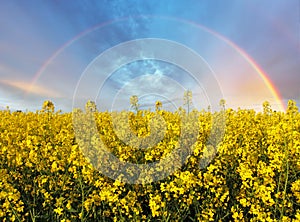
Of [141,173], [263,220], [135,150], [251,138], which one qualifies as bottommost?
[263,220]

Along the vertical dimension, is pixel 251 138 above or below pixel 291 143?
above

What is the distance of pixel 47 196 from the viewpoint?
3777 mm

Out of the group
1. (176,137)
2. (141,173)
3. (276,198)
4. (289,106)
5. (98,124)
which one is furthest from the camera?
(98,124)

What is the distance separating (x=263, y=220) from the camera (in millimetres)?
3215

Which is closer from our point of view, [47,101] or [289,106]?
[289,106]

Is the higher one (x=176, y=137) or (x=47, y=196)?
(x=176, y=137)

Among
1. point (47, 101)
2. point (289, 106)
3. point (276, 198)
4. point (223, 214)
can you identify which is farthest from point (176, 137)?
point (47, 101)

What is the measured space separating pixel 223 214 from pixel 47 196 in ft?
7.72

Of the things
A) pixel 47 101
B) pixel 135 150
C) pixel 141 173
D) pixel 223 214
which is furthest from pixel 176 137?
pixel 47 101

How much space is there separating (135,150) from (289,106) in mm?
3312

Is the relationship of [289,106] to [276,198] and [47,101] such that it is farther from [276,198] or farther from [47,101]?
[47,101]

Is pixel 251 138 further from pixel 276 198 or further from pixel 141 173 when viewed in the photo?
pixel 141 173

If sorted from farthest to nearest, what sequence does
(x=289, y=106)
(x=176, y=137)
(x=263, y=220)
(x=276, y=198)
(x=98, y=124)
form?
(x=98, y=124) < (x=289, y=106) < (x=176, y=137) < (x=276, y=198) < (x=263, y=220)

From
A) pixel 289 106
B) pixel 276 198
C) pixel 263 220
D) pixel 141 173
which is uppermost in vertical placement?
pixel 289 106
